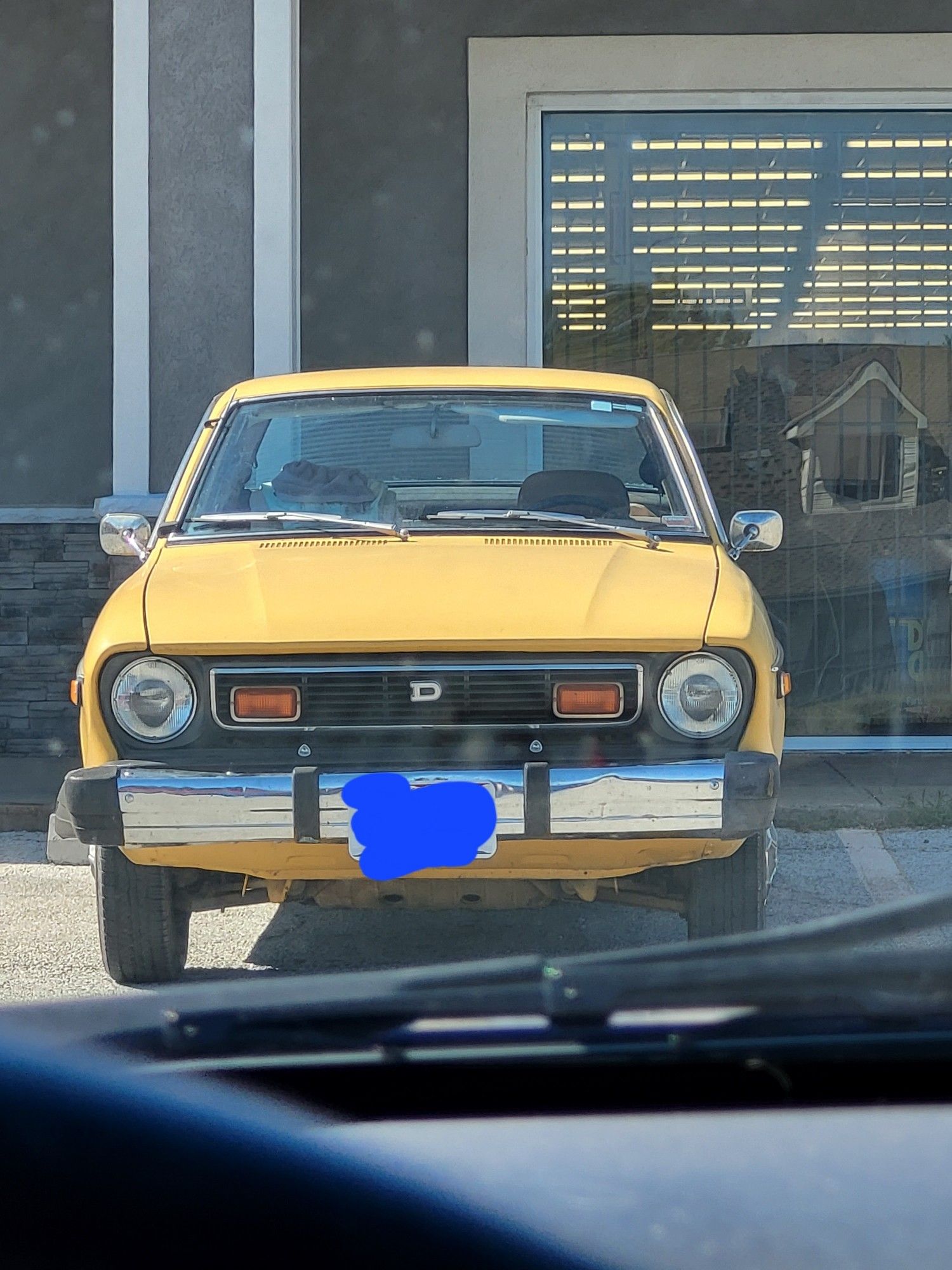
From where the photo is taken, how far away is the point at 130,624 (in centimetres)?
361

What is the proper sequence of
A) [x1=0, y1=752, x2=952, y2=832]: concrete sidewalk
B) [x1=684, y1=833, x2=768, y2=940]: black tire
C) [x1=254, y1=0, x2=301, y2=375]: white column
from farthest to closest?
[x1=254, y1=0, x2=301, y2=375]: white column
[x1=0, y1=752, x2=952, y2=832]: concrete sidewalk
[x1=684, y1=833, x2=768, y2=940]: black tire

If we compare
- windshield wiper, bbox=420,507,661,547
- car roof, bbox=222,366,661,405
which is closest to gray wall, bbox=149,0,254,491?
car roof, bbox=222,366,661,405

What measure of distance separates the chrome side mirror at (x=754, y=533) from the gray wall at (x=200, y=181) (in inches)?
115

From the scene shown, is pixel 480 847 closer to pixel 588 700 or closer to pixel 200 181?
pixel 588 700

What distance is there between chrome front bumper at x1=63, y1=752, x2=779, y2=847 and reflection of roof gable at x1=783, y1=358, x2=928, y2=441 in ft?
16.5

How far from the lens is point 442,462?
5.07 meters

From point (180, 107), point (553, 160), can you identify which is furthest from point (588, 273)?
point (180, 107)

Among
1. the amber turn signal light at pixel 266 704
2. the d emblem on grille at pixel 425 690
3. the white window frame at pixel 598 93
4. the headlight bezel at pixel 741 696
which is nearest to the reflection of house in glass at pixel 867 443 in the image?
the white window frame at pixel 598 93

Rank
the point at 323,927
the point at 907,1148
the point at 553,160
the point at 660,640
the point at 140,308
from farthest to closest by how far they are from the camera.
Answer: the point at 553,160
the point at 140,308
the point at 323,927
the point at 660,640
the point at 907,1148

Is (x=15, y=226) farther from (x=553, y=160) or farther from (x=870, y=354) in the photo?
(x=870, y=354)

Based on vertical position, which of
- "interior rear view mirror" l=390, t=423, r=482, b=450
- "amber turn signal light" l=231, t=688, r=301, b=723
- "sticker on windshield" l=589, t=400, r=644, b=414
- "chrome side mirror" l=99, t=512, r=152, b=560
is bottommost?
"amber turn signal light" l=231, t=688, r=301, b=723

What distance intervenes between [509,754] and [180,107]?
4.27 metres

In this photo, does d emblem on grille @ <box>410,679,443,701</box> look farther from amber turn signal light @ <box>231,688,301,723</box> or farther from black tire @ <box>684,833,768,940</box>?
black tire @ <box>684,833,768,940</box>

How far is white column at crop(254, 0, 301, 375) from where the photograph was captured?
21.6ft
